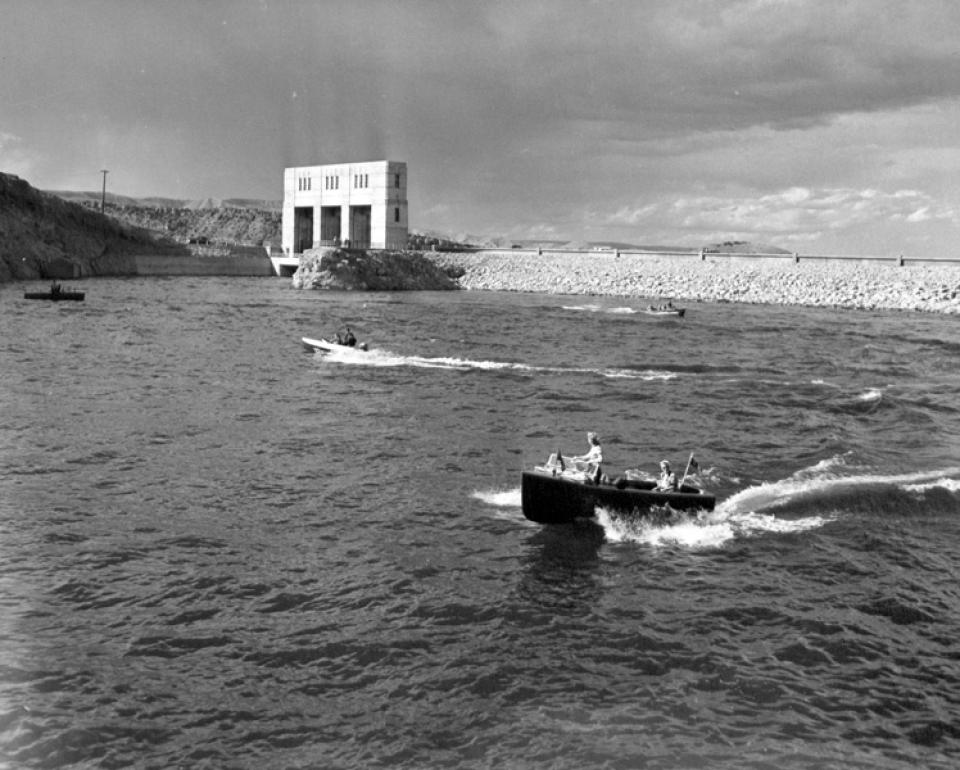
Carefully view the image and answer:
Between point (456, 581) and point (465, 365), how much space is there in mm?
31217

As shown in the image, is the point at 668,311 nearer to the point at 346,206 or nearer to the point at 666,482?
the point at 666,482

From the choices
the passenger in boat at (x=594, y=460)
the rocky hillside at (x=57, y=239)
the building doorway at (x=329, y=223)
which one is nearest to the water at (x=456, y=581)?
the passenger in boat at (x=594, y=460)

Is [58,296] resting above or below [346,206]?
below

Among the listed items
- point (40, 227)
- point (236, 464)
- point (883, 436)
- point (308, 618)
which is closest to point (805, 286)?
point (883, 436)

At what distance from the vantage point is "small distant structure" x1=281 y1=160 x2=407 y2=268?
137m

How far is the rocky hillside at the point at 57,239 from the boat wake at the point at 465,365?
75493 mm

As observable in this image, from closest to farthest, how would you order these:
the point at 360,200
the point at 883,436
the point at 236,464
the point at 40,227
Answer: the point at 236,464 < the point at 883,436 < the point at 40,227 < the point at 360,200

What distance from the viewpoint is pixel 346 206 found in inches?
5674

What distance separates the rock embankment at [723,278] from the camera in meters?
92.7

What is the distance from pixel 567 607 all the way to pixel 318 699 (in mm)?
5809

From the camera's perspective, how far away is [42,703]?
14406 mm

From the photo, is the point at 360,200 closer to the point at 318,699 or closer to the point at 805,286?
the point at 805,286

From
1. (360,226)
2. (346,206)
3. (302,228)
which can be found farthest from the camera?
(302,228)

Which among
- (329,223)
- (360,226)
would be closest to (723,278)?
(360,226)
